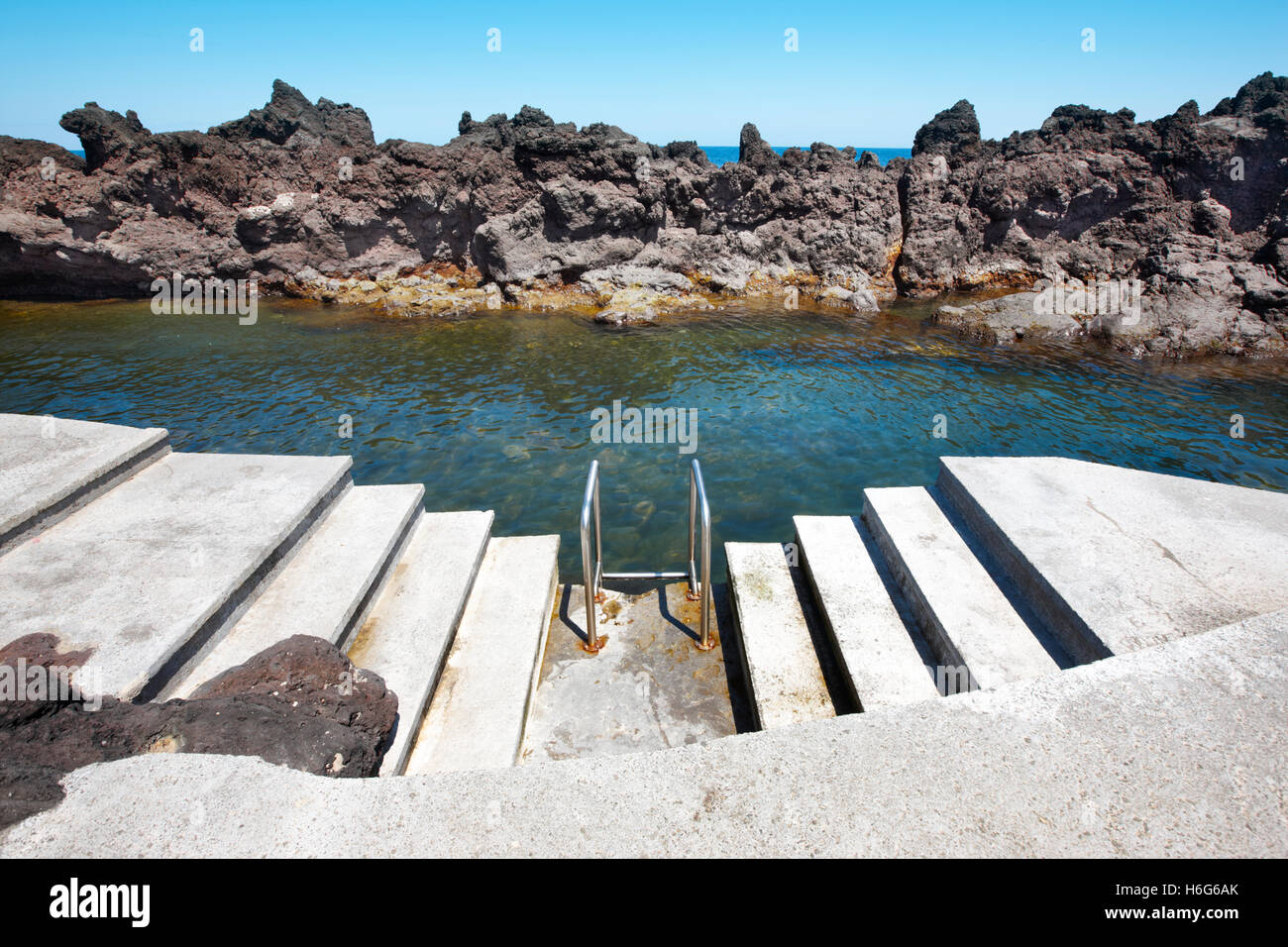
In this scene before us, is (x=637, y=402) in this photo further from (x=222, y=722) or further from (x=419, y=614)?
(x=222, y=722)

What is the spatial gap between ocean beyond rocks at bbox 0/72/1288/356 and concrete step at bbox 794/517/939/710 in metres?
16.2

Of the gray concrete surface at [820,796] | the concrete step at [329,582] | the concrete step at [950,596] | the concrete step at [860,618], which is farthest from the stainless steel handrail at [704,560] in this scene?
the concrete step at [329,582]

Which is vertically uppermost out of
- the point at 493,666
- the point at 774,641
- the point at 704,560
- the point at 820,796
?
the point at 704,560

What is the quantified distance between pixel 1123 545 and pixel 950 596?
1.30 metres

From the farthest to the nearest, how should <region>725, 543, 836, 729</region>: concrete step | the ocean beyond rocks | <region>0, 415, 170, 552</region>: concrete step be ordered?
the ocean beyond rocks, <region>0, 415, 170, 552</region>: concrete step, <region>725, 543, 836, 729</region>: concrete step

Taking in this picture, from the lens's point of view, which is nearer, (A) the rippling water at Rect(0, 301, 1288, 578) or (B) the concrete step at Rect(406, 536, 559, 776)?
(B) the concrete step at Rect(406, 536, 559, 776)

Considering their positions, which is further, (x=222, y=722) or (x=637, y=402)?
(x=637, y=402)

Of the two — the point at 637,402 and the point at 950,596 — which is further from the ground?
the point at 637,402

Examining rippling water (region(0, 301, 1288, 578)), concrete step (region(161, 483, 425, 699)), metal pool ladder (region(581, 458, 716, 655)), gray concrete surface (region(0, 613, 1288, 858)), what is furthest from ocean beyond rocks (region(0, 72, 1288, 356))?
gray concrete surface (region(0, 613, 1288, 858))

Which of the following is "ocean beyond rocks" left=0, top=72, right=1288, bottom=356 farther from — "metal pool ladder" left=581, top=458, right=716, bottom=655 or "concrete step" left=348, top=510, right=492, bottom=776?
"concrete step" left=348, top=510, right=492, bottom=776

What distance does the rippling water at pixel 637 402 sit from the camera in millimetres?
9914

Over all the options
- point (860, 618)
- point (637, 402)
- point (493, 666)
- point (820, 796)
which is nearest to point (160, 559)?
point (493, 666)

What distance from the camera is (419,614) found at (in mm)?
5371

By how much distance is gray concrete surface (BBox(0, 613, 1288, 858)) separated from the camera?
2332 mm
